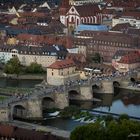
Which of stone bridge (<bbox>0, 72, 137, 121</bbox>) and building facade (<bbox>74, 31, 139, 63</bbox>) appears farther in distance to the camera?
building facade (<bbox>74, 31, 139, 63</bbox>)

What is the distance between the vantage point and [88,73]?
Answer: 46562mm

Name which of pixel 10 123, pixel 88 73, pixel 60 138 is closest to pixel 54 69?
pixel 88 73

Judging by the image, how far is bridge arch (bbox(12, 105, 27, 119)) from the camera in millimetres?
37562

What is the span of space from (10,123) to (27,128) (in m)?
1.70

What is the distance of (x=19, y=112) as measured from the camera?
1490 inches

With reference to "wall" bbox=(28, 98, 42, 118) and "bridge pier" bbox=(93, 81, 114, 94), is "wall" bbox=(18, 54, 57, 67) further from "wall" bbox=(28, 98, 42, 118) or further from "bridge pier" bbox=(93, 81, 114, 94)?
"wall" bbox=(28, 98, 42, 118)

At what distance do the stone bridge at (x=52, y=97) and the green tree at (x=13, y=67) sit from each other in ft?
18.6

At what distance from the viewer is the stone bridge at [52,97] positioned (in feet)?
122

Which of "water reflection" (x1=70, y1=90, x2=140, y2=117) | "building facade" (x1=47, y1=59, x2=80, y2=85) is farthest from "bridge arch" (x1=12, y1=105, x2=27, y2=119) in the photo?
"building facade" (x1=47, y1=59, x2=80, y2=85)

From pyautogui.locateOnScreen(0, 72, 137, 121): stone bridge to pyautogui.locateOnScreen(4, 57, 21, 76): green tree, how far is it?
18.6 ft

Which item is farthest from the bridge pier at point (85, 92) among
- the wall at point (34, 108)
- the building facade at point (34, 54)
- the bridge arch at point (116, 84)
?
the building facade at point (34, 54)

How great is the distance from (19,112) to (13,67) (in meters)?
10.6

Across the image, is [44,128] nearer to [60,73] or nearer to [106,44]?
[60,73]

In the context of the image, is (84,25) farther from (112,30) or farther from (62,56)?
(62,56)
